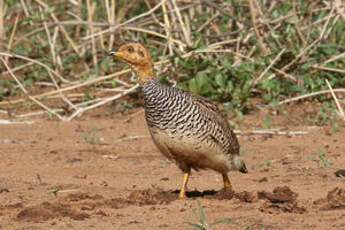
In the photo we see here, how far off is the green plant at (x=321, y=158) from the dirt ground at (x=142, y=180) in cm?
4

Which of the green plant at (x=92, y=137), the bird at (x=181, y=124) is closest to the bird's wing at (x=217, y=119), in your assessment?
the bird at (x=181, y=124)

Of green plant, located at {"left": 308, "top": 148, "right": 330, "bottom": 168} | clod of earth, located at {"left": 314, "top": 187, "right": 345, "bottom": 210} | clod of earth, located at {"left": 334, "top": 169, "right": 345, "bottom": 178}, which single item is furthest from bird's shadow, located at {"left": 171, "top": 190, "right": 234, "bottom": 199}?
green plant, located at {"left": 308, "top": 148, "right": 330, "bottom": 168}

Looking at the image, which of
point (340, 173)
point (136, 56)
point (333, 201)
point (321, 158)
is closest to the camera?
point (333, 201)

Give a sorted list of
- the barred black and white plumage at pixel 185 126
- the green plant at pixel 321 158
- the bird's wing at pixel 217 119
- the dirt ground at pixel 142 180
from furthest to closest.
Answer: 1. the green plant at pixel 321 158
2. the bird's wing at pixel 217 119
3. the barred black and white plumage at pixel 185 126
4. the dirt ground at pixel 142 180

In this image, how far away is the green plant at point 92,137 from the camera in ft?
28.6

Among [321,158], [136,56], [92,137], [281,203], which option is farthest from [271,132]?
[281,203]

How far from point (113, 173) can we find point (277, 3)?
12.8 feet

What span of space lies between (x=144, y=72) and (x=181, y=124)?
59 cm

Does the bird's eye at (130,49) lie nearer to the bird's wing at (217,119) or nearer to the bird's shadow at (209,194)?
the bird's wing at (217,119)

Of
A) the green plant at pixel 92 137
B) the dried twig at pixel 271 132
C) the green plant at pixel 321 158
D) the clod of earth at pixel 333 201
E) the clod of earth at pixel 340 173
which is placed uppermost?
the clod of earth at pixel 333 201

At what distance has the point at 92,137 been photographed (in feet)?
29.2

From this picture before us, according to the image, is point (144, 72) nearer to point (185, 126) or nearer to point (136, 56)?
point (136, 56)

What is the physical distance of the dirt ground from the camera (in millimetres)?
4957

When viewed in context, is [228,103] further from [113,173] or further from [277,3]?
[113,173]
